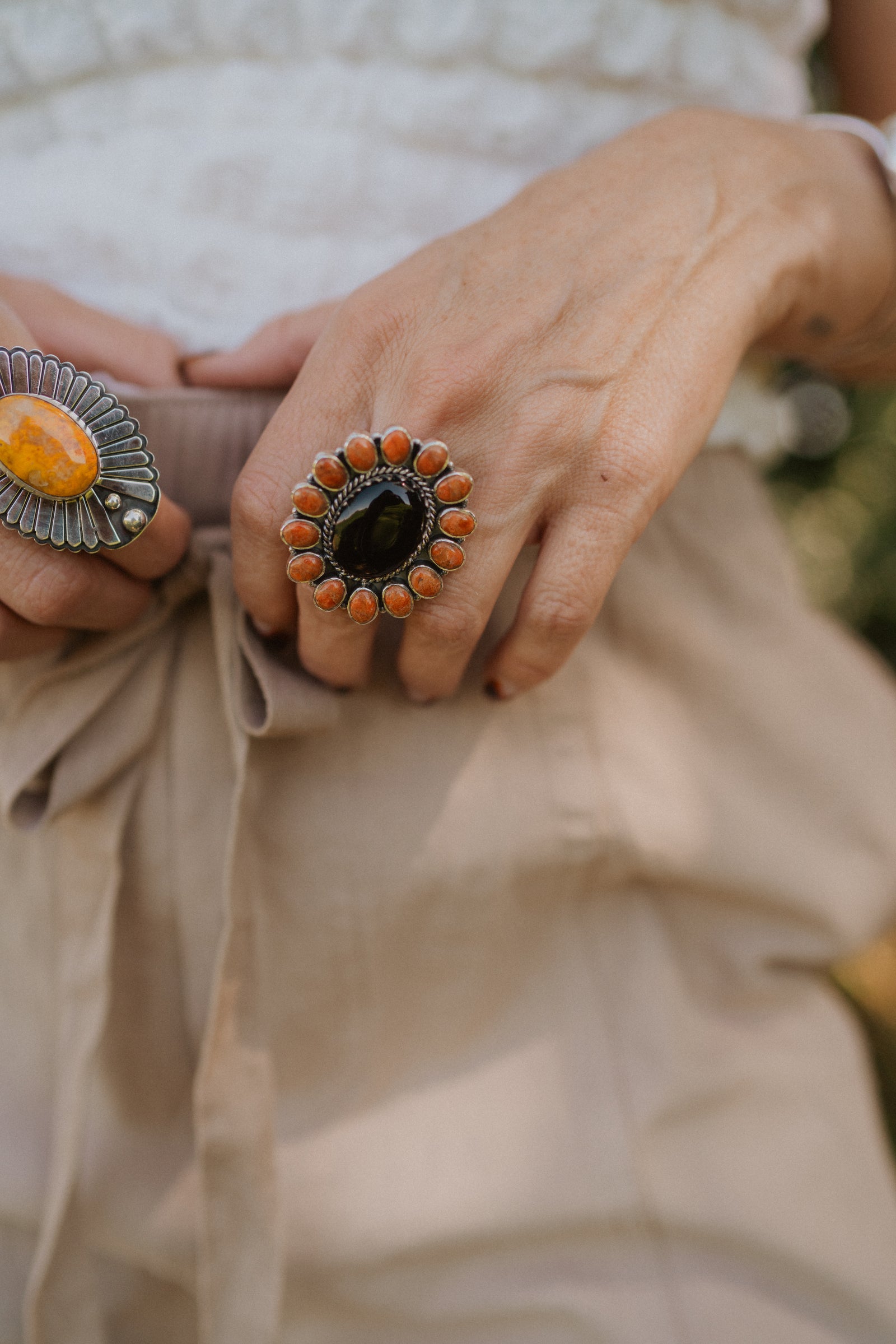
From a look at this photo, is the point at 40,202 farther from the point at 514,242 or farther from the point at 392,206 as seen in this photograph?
the point at 514,242

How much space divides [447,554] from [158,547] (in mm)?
258

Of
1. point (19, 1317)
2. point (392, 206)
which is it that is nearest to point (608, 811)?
point (392, 206)

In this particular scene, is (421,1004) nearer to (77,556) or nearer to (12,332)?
(77,556)

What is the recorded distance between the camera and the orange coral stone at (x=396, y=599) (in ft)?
2.28

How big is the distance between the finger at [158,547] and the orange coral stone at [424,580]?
0.67 ft

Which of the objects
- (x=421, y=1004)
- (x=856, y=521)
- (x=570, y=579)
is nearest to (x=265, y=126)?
(x=570, y=579)

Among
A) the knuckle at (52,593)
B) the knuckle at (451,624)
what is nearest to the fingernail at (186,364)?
the knuckle at (52,593)

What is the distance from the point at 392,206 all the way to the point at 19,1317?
125 cm

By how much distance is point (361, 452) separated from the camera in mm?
645

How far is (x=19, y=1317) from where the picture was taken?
3.00ft

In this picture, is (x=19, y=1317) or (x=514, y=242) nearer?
(x=514, y=242)

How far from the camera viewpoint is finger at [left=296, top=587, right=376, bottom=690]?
28.6 inches

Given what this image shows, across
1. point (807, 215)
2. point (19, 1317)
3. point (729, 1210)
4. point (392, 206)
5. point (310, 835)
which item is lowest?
point (19, 1317)

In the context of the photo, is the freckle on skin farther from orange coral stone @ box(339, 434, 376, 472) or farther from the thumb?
the thumb
